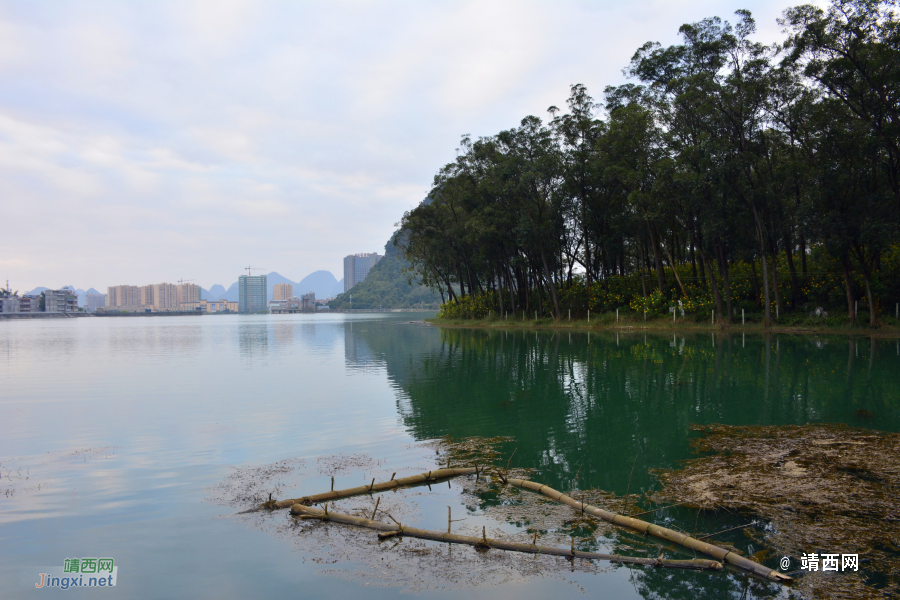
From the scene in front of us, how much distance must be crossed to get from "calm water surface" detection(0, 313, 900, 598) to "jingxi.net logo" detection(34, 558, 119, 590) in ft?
0.42

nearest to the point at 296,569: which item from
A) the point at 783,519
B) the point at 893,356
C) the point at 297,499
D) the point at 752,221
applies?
the point at 297,499

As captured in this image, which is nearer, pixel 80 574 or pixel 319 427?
pixel 80 574

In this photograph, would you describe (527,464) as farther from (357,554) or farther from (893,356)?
(893,356)

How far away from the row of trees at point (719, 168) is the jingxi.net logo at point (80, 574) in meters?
32.8

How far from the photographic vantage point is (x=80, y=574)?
20.9 ft

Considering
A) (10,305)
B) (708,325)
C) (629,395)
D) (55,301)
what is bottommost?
(629,395)

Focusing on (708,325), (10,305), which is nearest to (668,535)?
(708,325)

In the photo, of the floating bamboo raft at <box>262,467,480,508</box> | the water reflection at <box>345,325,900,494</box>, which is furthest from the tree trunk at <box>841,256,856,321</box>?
the floating bamboo raft at <box>262,467,480,508</box>

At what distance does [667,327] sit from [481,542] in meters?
37.8

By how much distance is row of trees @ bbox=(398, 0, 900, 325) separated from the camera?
2806 cm

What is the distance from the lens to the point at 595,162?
135 feet

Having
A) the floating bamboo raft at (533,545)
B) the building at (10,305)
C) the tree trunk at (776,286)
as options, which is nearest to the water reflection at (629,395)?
the floating bamboo raft at (533,545)

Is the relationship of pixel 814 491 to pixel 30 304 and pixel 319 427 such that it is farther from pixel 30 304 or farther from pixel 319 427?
pixel 30 304

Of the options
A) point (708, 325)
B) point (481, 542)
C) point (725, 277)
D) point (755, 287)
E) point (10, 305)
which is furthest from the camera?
point (10, 305)
